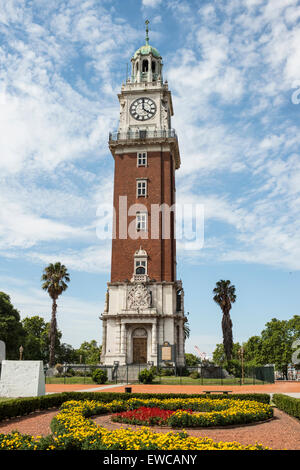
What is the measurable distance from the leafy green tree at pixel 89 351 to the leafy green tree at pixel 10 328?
39.9 m

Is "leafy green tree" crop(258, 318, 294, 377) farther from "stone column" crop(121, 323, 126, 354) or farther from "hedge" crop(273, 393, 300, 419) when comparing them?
"hedge" crop(273, 393, 300, 419)

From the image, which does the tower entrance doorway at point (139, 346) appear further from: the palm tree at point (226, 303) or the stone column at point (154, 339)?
the palm tree at point (226, 303)

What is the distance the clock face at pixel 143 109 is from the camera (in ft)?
180

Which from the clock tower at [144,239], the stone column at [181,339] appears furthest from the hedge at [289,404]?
the stone column at [181,339]

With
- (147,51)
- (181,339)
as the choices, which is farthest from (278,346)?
(147,51)

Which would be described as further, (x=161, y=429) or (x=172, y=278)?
(x=172, y=278)

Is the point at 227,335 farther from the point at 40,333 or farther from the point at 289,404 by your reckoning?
the point at 40,333

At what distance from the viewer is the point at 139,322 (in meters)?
45.1

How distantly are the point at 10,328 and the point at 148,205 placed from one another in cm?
2305

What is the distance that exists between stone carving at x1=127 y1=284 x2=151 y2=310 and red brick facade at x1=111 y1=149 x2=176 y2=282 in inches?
83.8
